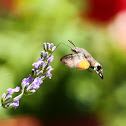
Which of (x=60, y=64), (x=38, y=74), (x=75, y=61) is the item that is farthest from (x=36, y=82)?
(x=60, y=64)

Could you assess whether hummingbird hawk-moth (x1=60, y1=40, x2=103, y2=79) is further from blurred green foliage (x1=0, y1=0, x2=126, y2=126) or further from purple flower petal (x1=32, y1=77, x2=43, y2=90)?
blurred green foliage (x1=0, y1=0, x2=126, y2=126)

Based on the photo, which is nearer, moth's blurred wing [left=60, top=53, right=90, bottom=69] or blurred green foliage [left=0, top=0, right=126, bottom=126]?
moth's blurred wing [left=60, top=53, right=90, bottom=69]

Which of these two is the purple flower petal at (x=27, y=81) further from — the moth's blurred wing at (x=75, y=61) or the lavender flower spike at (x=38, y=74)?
the moth's blurred wing at (x=75, y=61)

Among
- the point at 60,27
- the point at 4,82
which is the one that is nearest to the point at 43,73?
the point at 4,82

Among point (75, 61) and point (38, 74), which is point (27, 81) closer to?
point (38, 74)

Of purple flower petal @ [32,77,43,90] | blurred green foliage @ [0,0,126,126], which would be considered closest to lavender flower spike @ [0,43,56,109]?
purple flower petal @ [32,77,43,90]

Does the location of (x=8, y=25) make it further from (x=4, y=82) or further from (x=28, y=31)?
(x=4, y=82)

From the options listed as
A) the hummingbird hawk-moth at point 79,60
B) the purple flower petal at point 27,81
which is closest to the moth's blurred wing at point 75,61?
the hummingbird hawk-moth at point 79,60
